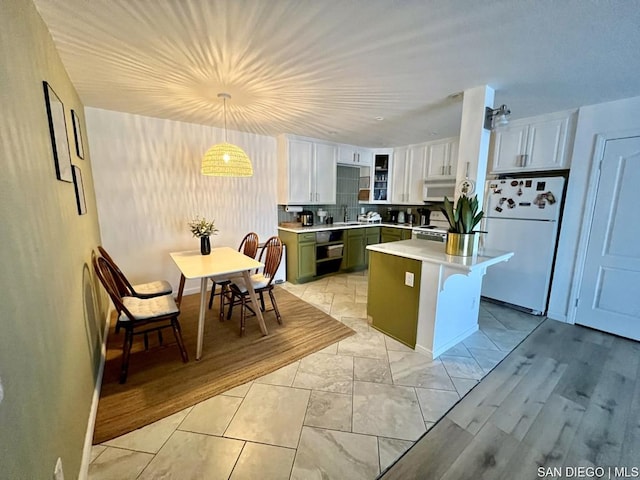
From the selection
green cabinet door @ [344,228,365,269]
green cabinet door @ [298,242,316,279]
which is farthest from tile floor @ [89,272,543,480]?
green cabinet door @ [344,228,365,269]

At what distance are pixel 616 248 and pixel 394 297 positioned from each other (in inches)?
90.2

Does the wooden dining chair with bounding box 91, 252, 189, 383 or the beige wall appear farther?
the wooden dining chair with bounding box 91, 252, 189, 383

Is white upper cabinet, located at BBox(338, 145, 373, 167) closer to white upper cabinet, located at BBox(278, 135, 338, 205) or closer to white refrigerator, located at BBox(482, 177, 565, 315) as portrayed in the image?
white upper cabinet, located at BBox(278, 135, 338, 205)

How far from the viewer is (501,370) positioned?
7.17 feet

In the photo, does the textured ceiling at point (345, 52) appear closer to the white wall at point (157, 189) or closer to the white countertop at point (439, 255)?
the white wall at point (157, 189)

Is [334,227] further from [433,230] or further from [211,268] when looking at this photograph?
[211,268]

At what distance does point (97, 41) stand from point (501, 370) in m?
3.71

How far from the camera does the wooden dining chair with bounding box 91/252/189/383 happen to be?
77.6 inches

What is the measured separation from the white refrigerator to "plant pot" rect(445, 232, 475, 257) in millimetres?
1431

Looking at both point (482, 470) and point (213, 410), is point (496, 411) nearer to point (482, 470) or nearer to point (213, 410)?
point (482, 470)

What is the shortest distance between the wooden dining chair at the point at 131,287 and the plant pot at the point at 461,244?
2724mm

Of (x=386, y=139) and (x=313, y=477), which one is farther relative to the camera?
(x=386, y=139)

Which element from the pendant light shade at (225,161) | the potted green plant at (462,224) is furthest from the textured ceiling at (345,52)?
the potted green plant at (462,224)

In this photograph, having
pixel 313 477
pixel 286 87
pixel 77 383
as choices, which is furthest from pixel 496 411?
pixel 286 87
